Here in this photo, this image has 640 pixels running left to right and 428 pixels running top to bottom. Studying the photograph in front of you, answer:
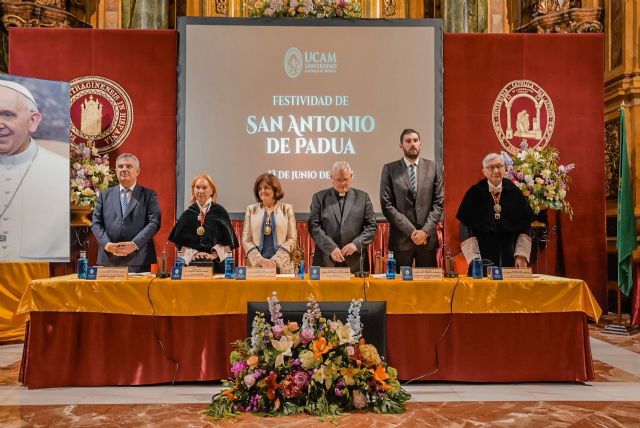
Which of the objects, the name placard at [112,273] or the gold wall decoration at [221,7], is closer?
the name placard at [112,273]

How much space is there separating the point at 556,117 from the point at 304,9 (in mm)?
3166

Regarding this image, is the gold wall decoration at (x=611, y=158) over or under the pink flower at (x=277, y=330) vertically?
over

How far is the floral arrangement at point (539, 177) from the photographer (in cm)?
633

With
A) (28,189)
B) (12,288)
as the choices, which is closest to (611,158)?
(28,189)

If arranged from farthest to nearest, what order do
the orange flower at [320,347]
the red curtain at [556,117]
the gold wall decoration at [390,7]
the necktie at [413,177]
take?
1. the gold wall decoration at [390,7]
2. the red curtain at [556,117]
3. the necktie at [413,177]
4. the orange flower at [320,347]

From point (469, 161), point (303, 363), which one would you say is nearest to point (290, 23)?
point (469, 161)

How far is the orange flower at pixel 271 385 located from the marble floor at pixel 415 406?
12 cm

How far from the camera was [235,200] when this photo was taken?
6668mm

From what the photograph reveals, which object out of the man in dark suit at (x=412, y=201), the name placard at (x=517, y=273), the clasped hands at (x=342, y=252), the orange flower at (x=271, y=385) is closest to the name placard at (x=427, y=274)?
the name placard at (x=517, y=273)

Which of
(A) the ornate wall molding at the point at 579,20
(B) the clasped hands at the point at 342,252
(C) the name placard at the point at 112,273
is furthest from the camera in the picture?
(A) the ornate wall molding at the point at 579,20

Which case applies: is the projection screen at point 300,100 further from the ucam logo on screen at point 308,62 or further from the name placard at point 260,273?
the name placard at point 260,273

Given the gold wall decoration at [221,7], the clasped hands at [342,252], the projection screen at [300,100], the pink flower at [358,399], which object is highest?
the gold wall decoration at [221,7]

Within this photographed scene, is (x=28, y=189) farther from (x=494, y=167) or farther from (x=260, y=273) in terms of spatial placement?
(x=494, y=167)

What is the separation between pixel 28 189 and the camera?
545 cm
